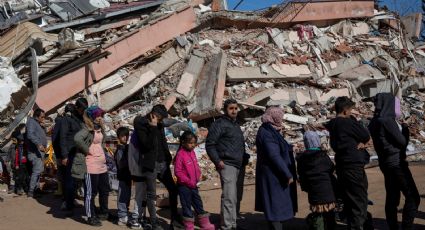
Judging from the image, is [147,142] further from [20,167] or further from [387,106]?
[20,167]

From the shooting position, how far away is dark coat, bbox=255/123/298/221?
5855 millimetres

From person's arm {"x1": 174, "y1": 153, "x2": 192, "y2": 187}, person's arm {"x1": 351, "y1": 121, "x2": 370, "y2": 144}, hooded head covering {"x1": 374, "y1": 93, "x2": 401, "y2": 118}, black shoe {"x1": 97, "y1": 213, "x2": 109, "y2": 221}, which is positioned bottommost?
black shoe {"x1": 97, "y1": 213, "x2": 109, "y2": 221}

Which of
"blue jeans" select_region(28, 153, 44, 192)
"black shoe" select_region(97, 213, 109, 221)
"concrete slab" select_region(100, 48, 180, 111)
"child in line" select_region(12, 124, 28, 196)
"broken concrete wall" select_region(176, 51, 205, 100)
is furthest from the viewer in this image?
"broken concrete wall" select_region(176, 51, 205, 100)

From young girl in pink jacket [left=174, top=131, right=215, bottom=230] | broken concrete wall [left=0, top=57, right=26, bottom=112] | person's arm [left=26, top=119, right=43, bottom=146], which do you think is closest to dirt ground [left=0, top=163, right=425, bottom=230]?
young girl in pink jacket [left=174, top=131, right=215, bottom=230]

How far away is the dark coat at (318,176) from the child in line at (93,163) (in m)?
2.57

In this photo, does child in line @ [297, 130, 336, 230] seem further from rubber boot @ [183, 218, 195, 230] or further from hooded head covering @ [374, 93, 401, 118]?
rubber boot @ [183, 218, 195, 230]

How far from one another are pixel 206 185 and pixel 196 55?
551cm

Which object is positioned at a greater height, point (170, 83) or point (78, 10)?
point (78, 10)

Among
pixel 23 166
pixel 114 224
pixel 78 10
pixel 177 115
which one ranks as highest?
pixel 78 10

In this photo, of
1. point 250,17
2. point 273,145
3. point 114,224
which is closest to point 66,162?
point 114,224

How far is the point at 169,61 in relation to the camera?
14773 mm

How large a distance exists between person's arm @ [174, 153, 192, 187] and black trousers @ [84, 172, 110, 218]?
1158 mm

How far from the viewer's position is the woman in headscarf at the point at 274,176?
5855 mm

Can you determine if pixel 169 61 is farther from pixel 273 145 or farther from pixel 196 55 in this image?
pixel 273 145
